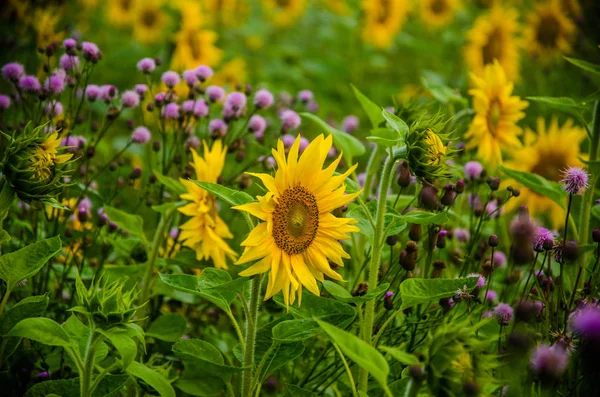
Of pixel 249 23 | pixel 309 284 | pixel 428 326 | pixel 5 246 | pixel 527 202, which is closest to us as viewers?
pixel 309 284

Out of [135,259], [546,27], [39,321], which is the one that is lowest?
[39,321]

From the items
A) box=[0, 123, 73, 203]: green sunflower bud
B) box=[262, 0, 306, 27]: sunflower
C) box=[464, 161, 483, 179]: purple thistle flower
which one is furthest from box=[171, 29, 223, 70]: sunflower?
box=[0, 123, 73, 203]: green sunflower bud

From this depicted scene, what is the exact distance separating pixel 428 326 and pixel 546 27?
3.55m

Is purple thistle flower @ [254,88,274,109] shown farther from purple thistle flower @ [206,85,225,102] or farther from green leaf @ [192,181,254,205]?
green leaf @ [192,181,254,205]

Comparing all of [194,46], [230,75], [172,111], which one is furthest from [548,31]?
[172,111]

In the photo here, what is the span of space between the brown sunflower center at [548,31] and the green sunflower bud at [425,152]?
3583 mm

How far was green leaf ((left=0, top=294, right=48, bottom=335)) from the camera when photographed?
52.8 inches

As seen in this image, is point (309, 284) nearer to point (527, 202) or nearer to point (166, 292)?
point (166, 292)

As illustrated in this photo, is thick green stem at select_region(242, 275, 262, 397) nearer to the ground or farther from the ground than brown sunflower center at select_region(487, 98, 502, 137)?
nearer to the ground

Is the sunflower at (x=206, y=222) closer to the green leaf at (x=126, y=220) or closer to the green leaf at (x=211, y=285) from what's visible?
the green leaf at (x=126, y=220)

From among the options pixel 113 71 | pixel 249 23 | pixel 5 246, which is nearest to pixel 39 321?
pixel 5 246

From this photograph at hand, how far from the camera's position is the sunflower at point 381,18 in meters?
4.68

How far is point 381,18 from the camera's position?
15.4 feet

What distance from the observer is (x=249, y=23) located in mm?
5039
